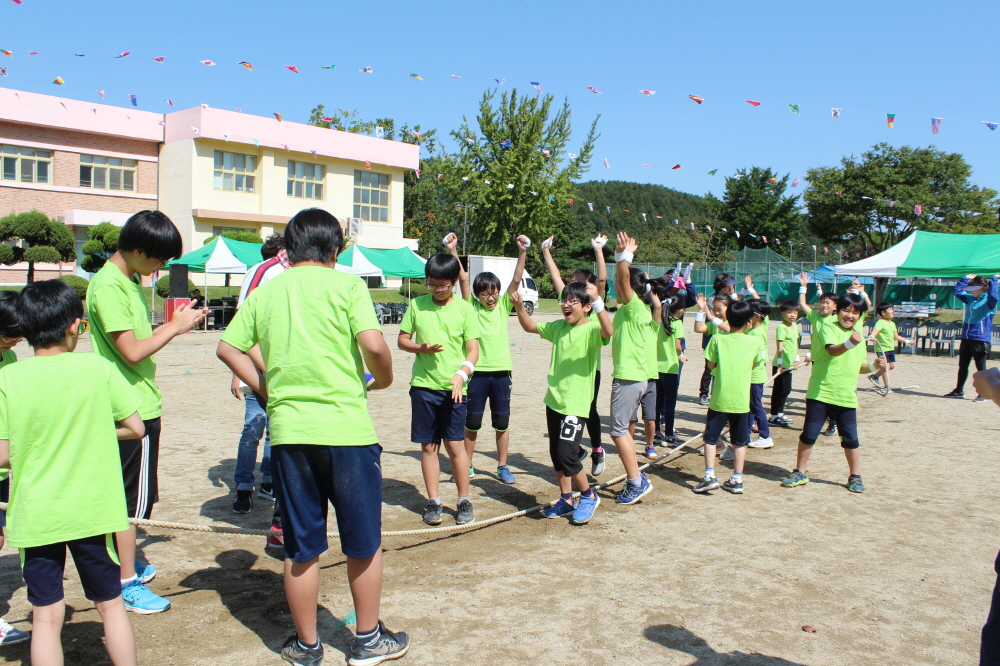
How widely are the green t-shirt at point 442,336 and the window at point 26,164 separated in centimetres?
3510

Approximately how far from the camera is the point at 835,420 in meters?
6.23

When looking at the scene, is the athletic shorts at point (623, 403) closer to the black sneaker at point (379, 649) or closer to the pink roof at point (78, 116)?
the black sneaker at point (379, 649)

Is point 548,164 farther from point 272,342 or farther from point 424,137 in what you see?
point 272,342

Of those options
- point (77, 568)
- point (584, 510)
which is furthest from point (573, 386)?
point (77, 568)

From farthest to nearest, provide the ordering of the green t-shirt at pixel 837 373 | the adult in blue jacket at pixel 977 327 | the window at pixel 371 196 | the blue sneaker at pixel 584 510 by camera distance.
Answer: the window at pixel 371 196 < the adult in blue jacket at pixel 977 327 < the green t-shirt at pixel 837 373 < the blue sneaker at pixel 584 510

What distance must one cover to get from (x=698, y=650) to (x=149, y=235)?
11.0 ft

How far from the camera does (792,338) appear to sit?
8930 mm

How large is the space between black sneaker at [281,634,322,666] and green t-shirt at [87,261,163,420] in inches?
55.3

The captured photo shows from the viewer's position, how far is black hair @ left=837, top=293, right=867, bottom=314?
20.6ft

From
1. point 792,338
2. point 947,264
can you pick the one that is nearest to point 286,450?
point 792,338

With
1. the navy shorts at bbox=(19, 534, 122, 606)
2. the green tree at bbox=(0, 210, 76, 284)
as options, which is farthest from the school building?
the navy shorts at bbox=(19, 534, 122, 606)

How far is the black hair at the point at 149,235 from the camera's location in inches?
140

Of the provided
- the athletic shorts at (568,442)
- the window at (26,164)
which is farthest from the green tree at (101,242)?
the athletic shorts at (568,442)

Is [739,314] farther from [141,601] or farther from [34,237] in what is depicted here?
[34,237]
